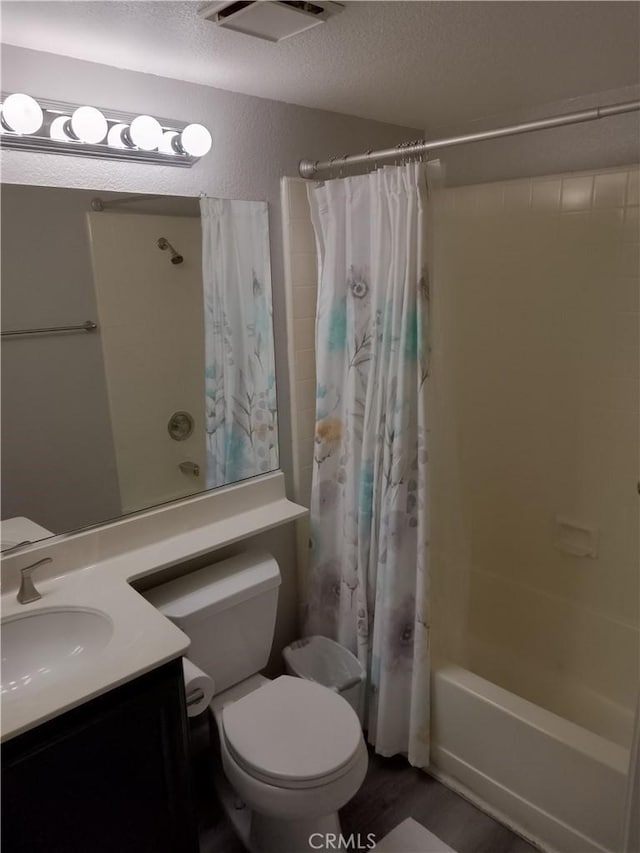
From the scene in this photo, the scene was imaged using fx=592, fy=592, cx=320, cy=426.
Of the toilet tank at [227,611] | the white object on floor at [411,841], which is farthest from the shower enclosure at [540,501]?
the toilet tank at [227,611]

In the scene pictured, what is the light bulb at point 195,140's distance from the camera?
5.47 ft

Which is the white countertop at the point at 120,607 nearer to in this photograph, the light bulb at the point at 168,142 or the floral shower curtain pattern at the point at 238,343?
the floral shower curtain pattern at the point at 238,343

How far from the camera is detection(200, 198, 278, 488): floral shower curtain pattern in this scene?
193 centimetres

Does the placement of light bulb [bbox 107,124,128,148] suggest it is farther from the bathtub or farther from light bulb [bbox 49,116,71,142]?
the bathtub

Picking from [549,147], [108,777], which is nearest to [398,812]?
[108,777]

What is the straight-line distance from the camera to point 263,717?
1.64 m

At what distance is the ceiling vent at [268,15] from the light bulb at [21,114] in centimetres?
45

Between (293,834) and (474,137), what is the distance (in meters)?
1.98

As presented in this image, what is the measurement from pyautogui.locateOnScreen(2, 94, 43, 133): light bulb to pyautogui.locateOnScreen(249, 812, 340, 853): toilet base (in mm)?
1897

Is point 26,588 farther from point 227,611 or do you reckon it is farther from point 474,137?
point 474,137

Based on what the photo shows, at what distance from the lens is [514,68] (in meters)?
1.73

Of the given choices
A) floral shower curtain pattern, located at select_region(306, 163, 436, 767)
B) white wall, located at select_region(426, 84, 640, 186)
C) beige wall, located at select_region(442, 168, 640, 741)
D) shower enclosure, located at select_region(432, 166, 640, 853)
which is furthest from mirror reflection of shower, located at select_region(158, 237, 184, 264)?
white wall, located at select_region(426, 84, 640, 186)

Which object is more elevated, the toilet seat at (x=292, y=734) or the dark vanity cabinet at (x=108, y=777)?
the dark vanity cabinet at (x=108, y=777)

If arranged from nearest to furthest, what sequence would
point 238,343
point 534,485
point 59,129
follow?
point 59,129 → point 238,343 → point 534,485
